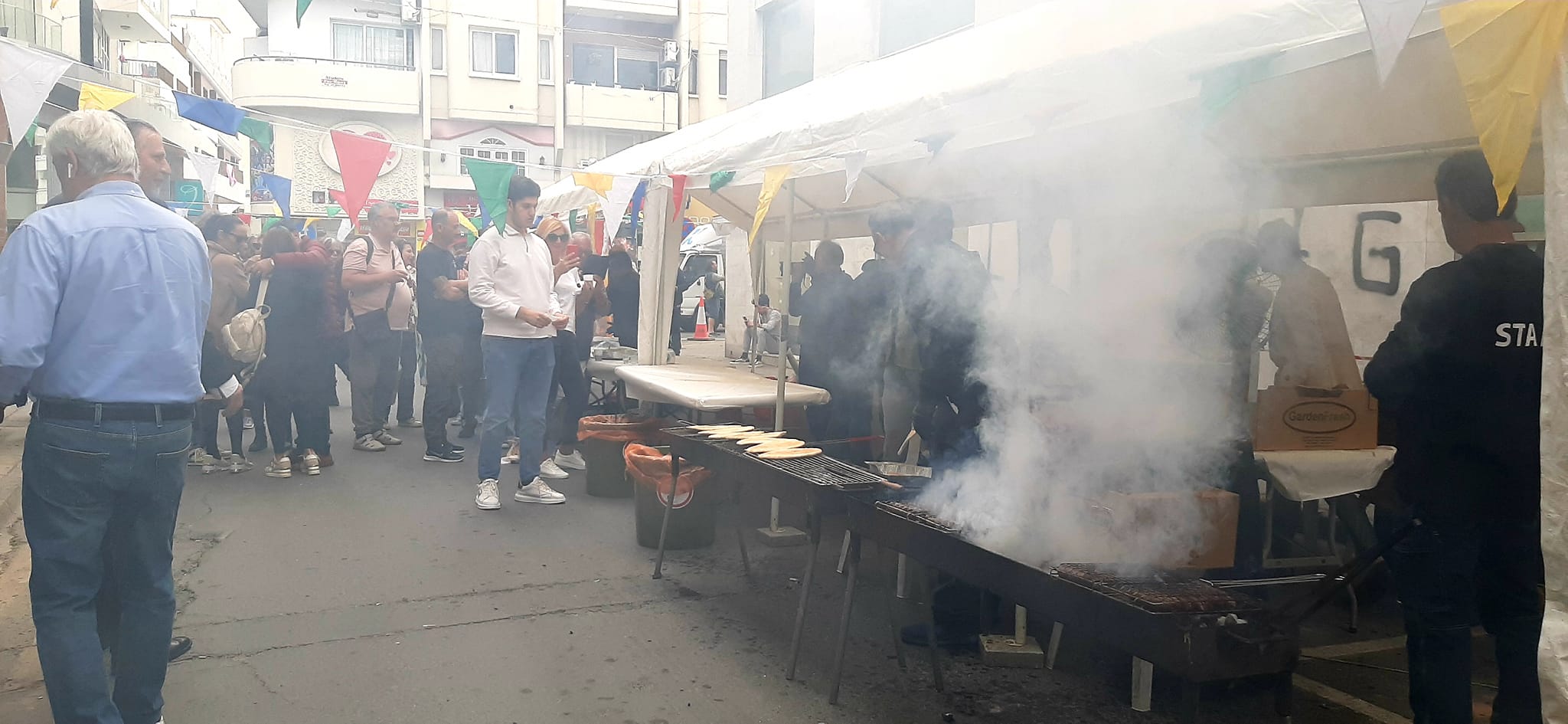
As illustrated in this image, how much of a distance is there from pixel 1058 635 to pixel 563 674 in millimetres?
1989

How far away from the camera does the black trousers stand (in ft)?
25.8

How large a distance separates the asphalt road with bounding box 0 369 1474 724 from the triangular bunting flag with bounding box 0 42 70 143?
7.18 ft

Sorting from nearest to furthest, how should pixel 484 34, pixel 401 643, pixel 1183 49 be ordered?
pixel 1183 49, pixel 401 643, pixel 484 34

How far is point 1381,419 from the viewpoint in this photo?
4.72 m

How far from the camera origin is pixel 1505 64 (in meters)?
2.26

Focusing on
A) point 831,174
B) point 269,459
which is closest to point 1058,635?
point 831,174

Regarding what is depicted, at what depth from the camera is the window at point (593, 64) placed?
102ft

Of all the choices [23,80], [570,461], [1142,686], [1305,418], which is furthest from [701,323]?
[1142,686]

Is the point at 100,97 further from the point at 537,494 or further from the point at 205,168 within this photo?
the point at 537,494

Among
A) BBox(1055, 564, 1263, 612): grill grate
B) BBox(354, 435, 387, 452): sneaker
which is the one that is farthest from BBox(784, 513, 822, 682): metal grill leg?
BBox(354, 435, 387, 452): sneaker

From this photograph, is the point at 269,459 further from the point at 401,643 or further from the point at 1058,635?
the point at 1058,635

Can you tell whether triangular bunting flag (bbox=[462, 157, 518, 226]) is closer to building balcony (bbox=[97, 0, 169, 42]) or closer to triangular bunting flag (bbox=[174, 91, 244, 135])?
triangular bunting flag (bbox=[174, 91, 244, 135])

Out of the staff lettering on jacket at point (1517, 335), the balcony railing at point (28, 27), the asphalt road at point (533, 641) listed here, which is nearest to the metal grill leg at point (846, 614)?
the asphalt road at point (533, 641)

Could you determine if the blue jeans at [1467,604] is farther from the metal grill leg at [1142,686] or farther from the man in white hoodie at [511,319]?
the man in white hoodie at [511,319]
